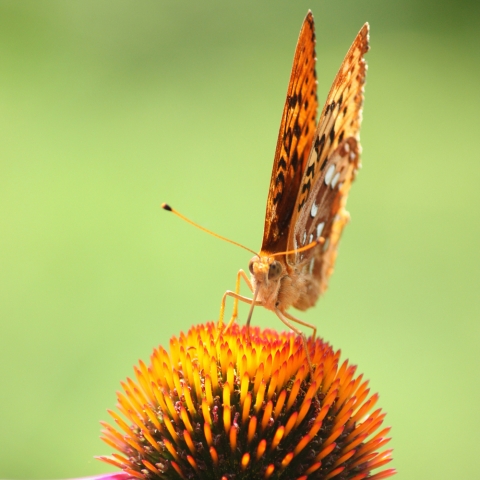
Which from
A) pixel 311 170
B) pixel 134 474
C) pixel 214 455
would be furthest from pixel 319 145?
pixel 134 474

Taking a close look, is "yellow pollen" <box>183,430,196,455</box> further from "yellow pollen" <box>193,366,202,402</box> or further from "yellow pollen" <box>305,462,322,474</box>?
"yellow pollen" <box>305,462,322,474</box>

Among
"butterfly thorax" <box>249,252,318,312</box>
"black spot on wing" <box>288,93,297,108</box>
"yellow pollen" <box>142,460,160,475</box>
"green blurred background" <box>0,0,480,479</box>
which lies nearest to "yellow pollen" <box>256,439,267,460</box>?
"yellow pollen" <box>142,460,160,475</box>

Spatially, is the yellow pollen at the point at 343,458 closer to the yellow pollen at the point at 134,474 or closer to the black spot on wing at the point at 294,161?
the yellow pollen at the point at 134,474

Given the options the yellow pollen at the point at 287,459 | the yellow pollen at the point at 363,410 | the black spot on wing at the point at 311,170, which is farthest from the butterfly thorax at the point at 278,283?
the yellow pollen at the point at 287,459

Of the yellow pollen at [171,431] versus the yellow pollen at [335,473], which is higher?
the yellow pollen at [171,431]

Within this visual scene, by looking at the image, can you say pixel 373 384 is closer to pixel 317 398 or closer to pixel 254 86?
pixel 317 398

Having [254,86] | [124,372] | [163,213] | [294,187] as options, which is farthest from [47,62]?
[294,187]
